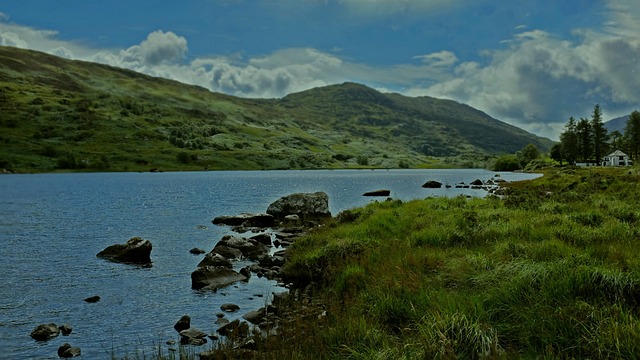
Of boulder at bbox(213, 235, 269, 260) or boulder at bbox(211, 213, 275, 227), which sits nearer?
boulder at bbox(213, 235, 269, 260)

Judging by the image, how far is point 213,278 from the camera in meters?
22.9

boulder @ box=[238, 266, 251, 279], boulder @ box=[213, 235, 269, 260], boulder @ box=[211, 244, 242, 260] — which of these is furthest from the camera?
boulder @ box=[213, 235, 269, 260]

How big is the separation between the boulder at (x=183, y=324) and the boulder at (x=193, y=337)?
0.82m

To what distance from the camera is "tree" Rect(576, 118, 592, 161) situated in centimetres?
16050

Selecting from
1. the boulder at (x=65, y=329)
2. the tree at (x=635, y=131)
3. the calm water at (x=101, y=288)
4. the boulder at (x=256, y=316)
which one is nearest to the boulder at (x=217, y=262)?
the calm water at (x=101, y=288)

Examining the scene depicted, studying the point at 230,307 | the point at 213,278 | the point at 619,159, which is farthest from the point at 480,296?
the point at 619,159

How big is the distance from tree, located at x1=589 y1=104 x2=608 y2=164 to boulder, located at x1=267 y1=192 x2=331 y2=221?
14934cm

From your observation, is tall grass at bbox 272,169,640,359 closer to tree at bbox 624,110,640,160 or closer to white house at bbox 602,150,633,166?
tree at bbox 624,110,640,160

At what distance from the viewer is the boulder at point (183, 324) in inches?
645

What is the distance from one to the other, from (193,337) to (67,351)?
3.90 metres

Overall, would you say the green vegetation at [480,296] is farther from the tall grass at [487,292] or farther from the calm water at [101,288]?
the calm water at [101,288]

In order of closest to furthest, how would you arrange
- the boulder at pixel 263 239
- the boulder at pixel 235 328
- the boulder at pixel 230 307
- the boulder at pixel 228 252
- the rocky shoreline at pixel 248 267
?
1. the boulder at pixel 235 328
2. the rocky shoreline at pixel 248 267
3. the boulder at pixel 230 307
4. the boulder at pixel 228 252
5. the boulder at pixel 263 239

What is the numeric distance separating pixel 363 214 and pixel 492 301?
23.4 meters

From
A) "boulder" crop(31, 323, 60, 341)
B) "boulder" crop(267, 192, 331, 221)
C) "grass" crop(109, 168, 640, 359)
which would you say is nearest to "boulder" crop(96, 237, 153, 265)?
"boulder" crop(31, 323, 60, 341)
